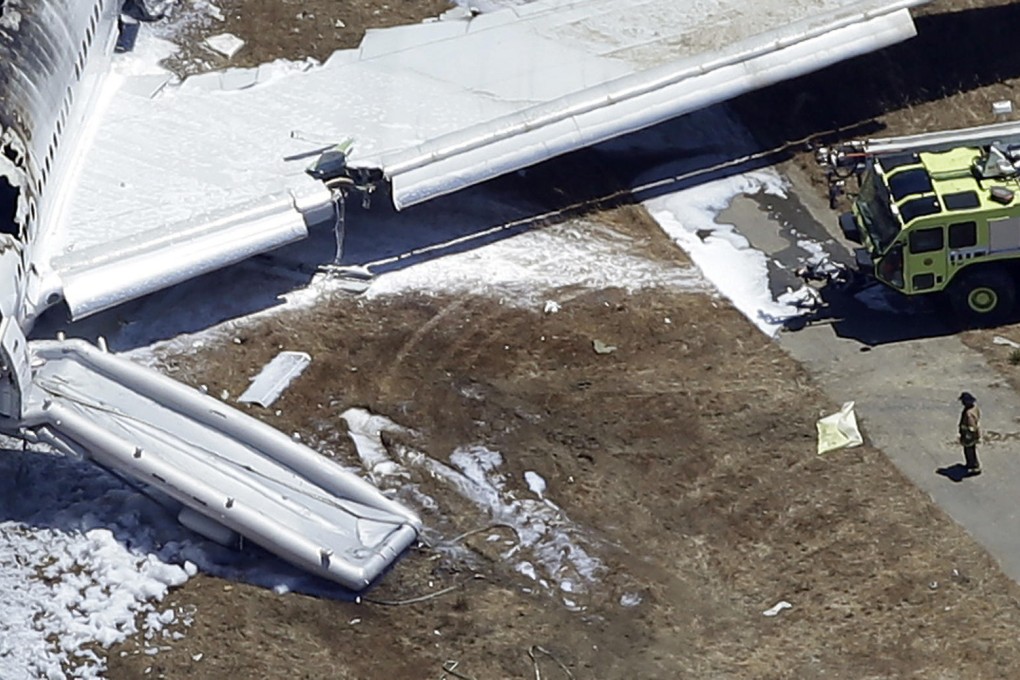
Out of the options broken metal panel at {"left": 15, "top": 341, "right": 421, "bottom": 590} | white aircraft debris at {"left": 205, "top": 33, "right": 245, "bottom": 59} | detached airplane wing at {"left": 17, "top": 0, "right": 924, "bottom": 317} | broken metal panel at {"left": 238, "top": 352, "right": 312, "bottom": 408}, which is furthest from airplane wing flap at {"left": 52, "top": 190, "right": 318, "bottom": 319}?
white aircraft debris at {"left": 205, "top": 33, "right": 245, "bottom": 59}

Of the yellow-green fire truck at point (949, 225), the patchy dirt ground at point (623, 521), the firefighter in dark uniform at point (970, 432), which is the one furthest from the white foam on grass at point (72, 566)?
the yellow-green fire truck at point (949, 225)

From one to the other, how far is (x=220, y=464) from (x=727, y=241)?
9.60m

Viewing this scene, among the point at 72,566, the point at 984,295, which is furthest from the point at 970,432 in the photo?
the point at 72,566

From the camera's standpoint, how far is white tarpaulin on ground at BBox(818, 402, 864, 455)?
832 inches

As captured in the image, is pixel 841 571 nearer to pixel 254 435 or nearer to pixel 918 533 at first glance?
pixel 918 533

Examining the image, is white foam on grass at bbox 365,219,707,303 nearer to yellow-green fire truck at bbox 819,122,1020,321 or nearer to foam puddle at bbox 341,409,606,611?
yellow-green fire truck at bbox 819,122,1020,321

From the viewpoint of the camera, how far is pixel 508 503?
2038cm

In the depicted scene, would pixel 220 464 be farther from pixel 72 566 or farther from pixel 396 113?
pixel 396 113

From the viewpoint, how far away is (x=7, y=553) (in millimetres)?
19422

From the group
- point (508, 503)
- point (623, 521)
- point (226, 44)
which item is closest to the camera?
point (623, 521)

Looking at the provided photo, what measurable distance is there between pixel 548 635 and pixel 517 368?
17.1ft

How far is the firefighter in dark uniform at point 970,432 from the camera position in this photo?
795 inches

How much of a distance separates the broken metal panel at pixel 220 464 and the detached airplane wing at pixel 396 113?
1674mm

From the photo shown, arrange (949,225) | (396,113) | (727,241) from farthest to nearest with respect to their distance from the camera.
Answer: (727,241) → (396,113) → (949,225)
